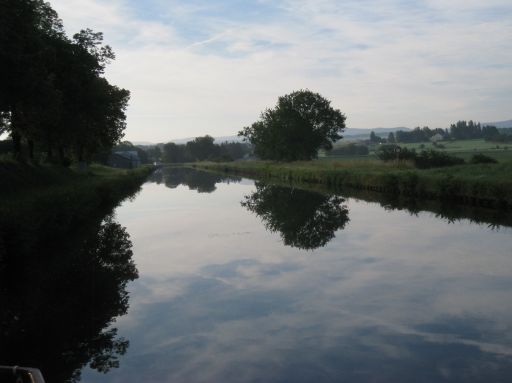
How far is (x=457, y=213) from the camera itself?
26922 millimetres

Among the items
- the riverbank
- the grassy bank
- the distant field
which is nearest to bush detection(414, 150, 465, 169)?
the grassy bank

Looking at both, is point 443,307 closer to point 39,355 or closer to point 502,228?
point 39,355

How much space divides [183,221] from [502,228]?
15.8 metres

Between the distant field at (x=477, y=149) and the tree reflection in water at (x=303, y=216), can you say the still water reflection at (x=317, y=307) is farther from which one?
the distant field at (x=477, y=149)

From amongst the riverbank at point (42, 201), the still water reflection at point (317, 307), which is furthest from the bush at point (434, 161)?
the riverbank at point (42, 201)

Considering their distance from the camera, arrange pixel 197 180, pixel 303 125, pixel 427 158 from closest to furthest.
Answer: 1. pixel 427 158
2. pixel 197 180
3. pixel 303 125

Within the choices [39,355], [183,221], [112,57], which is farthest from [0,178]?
[112,57]

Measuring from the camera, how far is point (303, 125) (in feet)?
272

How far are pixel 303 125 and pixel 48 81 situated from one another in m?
58.6

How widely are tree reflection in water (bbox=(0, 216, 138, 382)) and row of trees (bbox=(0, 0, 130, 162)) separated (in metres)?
8.86

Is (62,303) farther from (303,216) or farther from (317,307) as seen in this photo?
(303,216)

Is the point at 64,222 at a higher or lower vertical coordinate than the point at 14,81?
lower

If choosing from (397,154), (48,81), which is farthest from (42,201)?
(397,154)

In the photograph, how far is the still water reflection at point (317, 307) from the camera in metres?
7.94
